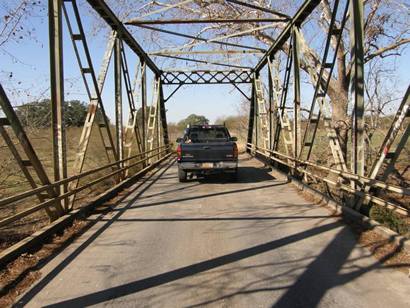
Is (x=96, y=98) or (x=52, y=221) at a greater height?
(x=96, y=98)

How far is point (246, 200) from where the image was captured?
34.5 feet

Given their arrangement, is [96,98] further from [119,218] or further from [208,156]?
[208,156]

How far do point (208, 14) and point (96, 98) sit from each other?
10.3 metres

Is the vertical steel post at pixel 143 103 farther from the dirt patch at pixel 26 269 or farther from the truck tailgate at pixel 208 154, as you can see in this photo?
the dirt patch at pixel 26 269

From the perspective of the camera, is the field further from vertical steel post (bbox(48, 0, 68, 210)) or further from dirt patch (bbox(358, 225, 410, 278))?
dirt patch (bbox(358, 225, 410, 278))

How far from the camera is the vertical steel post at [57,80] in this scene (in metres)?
7.64

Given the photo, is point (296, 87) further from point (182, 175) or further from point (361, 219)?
point (361, 219)

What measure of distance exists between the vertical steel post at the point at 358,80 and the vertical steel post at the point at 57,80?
525 cm

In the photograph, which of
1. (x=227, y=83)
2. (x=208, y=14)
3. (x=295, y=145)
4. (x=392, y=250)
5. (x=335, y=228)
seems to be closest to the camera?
(x=392, y=250)

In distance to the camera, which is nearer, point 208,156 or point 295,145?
point 295,145

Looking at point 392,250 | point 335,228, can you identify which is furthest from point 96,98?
point 392,250

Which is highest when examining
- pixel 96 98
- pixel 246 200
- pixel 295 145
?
pixel 96 98

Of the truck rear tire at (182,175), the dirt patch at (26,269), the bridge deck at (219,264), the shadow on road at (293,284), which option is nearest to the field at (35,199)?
the dirt patch at (26,269)

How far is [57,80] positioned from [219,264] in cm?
455
